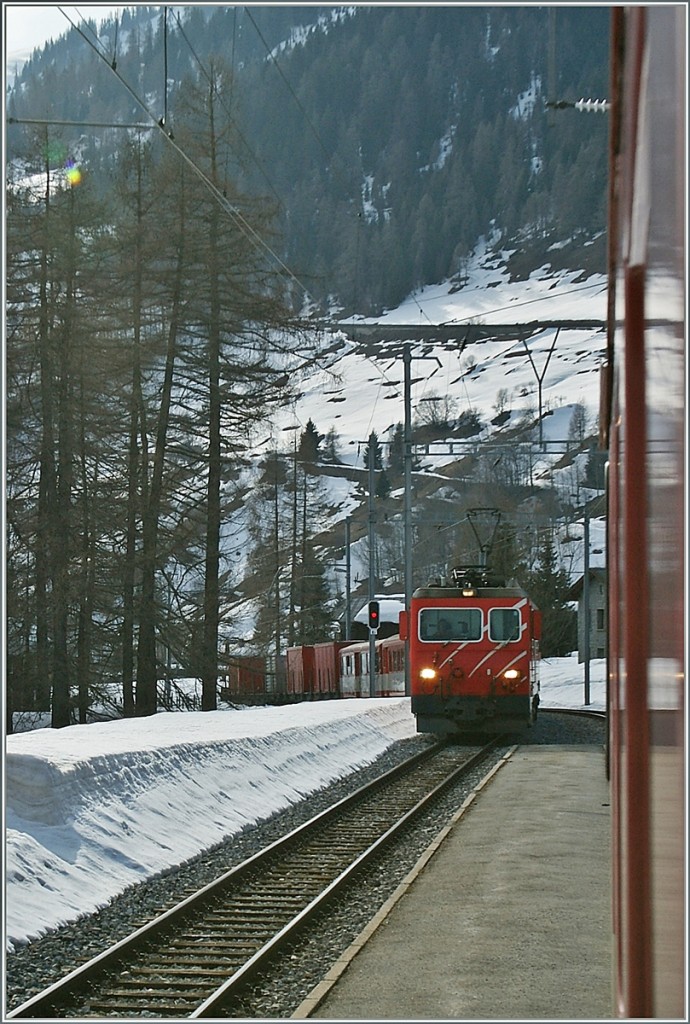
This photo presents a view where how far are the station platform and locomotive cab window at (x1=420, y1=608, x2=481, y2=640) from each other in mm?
8688

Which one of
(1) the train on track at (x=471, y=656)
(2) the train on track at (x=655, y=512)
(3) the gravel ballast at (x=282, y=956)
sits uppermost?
(2) the train on track at (x=655, y=512)

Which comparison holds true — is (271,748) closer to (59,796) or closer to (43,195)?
(59,796)

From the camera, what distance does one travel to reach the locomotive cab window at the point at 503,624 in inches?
861

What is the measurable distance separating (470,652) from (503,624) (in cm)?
74

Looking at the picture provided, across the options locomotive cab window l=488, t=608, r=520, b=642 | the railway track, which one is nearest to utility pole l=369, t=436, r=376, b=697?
locomotive cab window l=488, t=608, r=520, b=642

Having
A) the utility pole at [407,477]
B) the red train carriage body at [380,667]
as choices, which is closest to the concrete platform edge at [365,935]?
the utility pole at [407,477]

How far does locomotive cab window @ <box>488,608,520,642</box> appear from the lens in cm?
2188

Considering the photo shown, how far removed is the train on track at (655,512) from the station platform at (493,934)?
15.0 ft

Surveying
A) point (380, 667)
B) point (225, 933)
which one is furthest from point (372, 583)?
point (225, 933)

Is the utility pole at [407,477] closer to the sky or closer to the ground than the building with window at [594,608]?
closer to the sky

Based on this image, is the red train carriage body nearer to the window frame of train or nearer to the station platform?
the window frame of train

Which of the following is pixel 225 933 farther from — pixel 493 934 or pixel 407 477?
pixel 407 477

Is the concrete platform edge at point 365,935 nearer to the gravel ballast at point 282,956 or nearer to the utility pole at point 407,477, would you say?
the gravel ballast at point 282,956

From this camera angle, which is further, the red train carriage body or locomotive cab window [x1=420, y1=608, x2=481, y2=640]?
the red train carriage body
